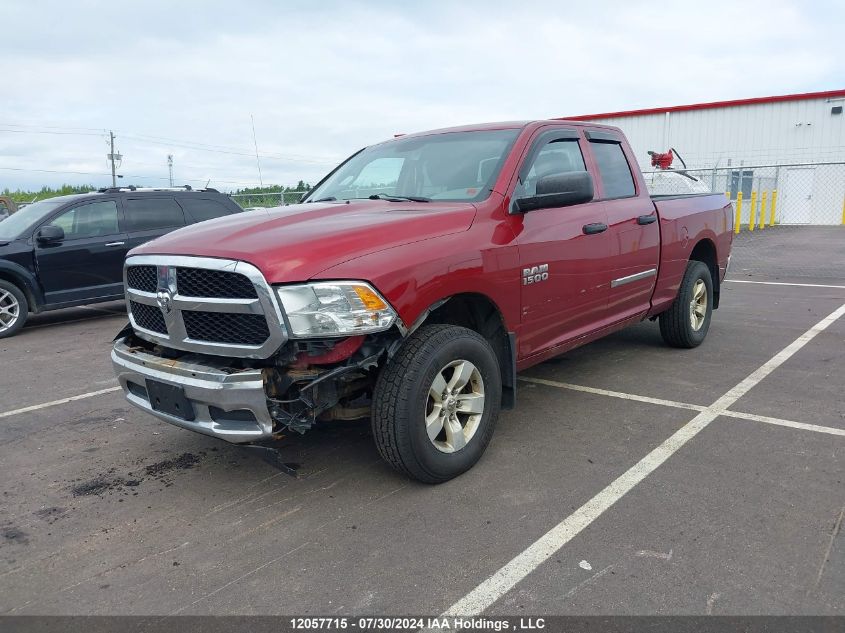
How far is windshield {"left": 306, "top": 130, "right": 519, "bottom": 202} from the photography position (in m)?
4.02

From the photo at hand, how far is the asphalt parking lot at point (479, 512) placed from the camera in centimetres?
259

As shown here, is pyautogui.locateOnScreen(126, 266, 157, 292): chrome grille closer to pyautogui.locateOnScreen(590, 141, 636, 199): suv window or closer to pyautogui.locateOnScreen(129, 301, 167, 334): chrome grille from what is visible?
pyautogui.locateOnScreen(129, 301, 167, 334): chrome grille

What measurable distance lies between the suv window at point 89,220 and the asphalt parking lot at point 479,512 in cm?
422

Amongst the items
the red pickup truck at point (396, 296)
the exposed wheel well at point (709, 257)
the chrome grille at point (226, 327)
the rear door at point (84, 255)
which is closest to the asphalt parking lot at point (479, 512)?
the red pickup truck at point (396, 296)

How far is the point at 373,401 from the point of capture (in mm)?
3223

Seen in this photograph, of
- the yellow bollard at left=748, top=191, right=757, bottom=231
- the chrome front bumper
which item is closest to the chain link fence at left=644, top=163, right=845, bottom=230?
the yellow bollard at left=748, top=191, right=757, bottom=231

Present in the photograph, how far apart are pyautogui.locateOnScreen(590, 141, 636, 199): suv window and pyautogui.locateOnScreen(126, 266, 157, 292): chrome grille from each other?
122 inches

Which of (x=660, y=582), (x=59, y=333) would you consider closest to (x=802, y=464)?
(x=660, y=582)

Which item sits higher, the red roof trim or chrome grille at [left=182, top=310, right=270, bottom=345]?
the red roof trim

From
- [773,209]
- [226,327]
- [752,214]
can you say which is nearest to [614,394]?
[226,327]

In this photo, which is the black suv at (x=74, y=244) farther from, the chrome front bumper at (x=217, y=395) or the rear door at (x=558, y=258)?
the rear door at (x=558, y=258)

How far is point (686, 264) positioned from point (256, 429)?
429 centimetres

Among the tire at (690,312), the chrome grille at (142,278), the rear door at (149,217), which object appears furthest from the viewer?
the rear door at (149,217)

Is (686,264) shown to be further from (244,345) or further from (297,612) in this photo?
(297,612)
